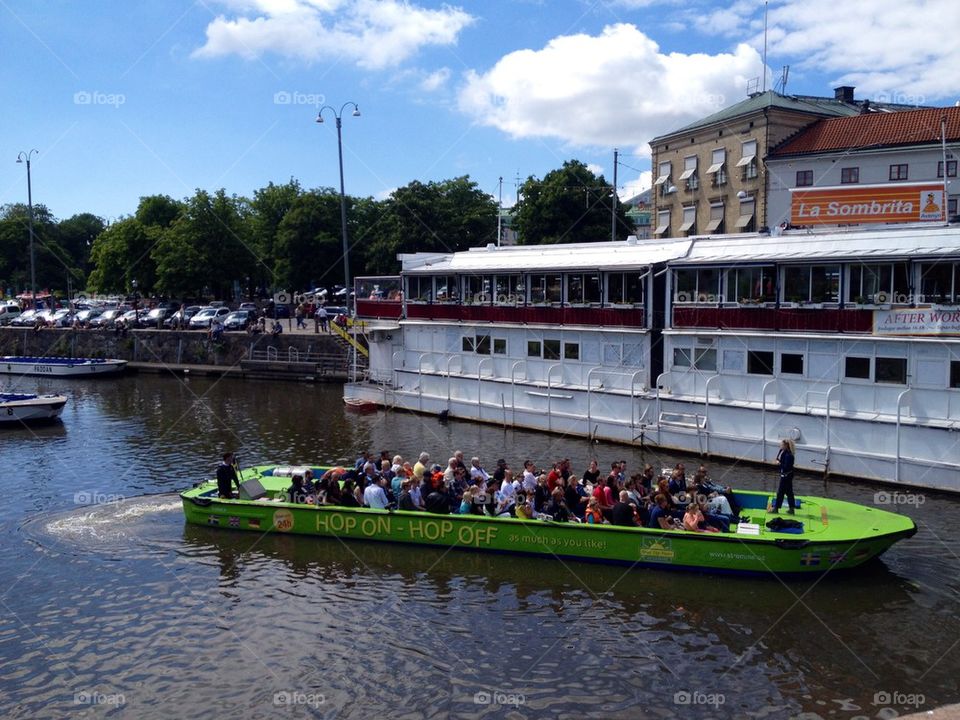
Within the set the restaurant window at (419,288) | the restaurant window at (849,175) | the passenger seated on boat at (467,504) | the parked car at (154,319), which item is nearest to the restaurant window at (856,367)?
the passenger seated on boat at (467,504)

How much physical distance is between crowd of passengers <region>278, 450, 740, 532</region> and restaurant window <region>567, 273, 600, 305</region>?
40.8 ft

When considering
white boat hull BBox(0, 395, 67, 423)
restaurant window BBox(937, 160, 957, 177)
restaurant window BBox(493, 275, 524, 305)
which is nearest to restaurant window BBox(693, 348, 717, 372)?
restaurant window BBox(493, 275, 524, 305)

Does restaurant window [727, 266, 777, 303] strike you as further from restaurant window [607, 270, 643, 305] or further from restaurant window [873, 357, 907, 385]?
restaurant window [873, 357, 907, 385]

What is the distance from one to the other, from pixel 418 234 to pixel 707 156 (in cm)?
2270

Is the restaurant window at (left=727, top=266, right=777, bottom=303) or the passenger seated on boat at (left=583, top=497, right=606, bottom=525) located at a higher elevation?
the restaurant window at (left=727, top=266, right=777, bottom=303)

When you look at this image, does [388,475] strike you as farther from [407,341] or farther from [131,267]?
[131,267]

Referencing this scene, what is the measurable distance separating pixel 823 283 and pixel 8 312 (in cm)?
7897

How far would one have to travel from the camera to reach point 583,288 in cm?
3319

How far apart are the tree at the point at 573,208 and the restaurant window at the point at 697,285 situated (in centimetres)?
3185

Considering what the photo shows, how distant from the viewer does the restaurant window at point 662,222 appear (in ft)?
200

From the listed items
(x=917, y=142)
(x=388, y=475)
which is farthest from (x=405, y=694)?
(x=917, y=142)

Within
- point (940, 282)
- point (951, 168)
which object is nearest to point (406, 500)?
point (940, 282)

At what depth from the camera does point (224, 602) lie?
56.9ft

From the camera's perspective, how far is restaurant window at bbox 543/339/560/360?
34.0 meters
